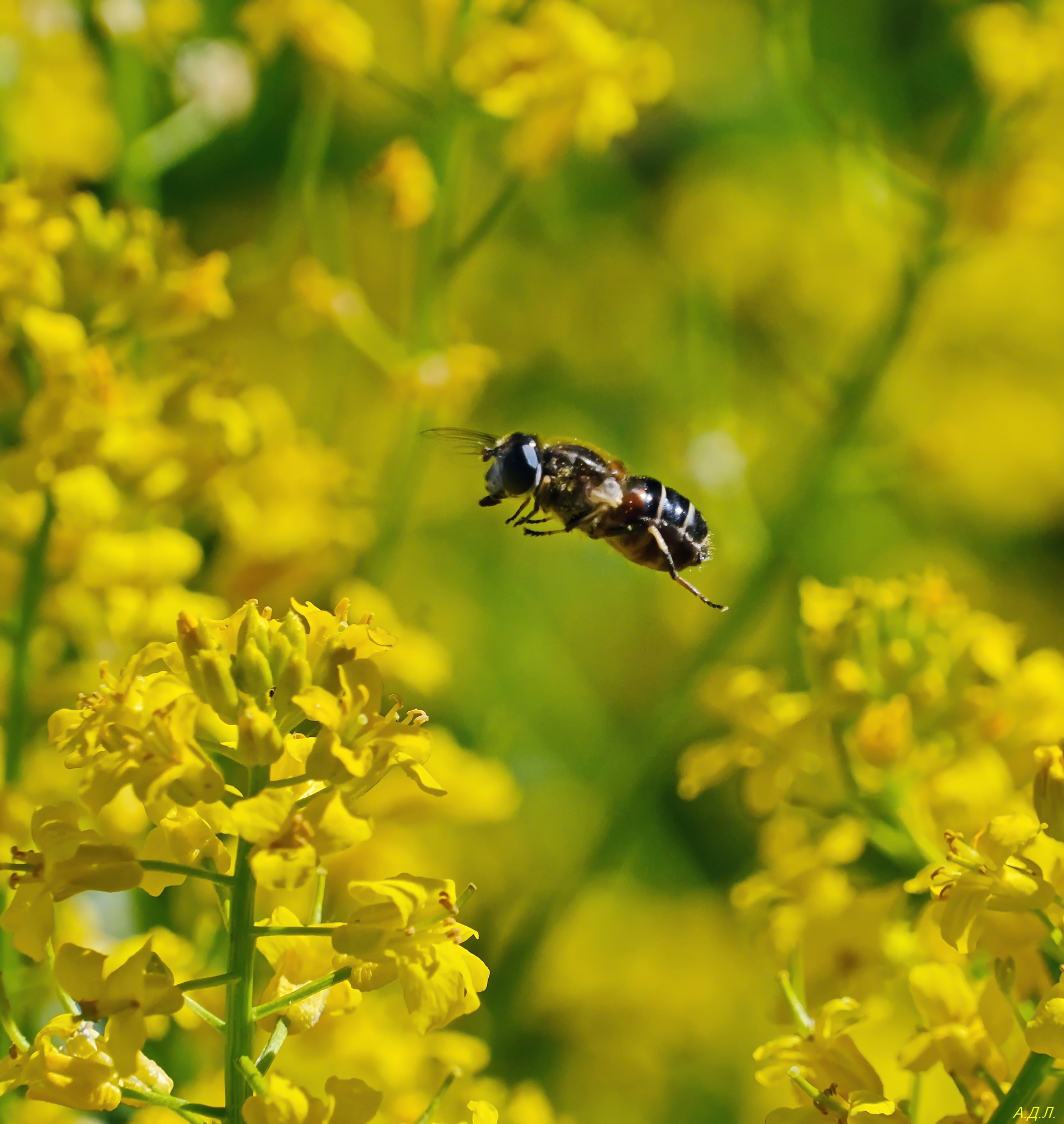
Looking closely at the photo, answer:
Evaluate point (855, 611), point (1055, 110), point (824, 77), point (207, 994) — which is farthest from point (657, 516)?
point (1055, 110)

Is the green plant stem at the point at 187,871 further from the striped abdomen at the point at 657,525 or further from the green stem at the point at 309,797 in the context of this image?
the striped abdomen at the point at 657,525

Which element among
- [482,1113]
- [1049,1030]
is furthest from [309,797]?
[1049,1030]

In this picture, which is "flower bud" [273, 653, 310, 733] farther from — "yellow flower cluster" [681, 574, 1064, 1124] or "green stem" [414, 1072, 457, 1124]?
"yellow flower cluster" [681, 574, 1064, 1124]

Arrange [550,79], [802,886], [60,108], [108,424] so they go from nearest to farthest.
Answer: [802,886] → [108,424] → [550,79] → [60,108]

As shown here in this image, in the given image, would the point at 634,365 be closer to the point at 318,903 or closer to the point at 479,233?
the point at 479,233

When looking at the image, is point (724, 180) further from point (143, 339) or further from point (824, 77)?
point (143, 339)

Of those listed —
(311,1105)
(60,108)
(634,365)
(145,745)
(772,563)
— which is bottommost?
(634,365)
